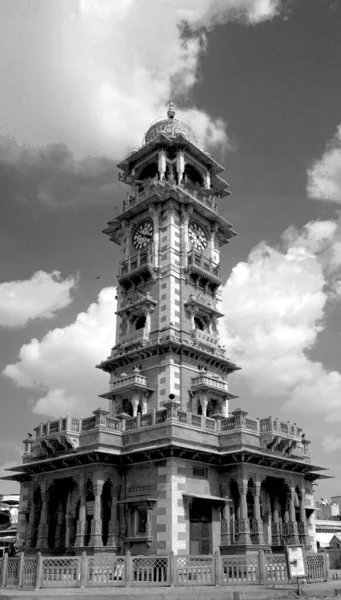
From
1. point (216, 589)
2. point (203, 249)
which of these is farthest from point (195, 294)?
point (216, 589)

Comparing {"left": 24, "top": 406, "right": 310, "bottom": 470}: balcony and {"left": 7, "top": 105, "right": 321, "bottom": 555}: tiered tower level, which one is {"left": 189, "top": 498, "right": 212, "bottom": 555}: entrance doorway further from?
{"left": 24, "top": 406, "right": 310, "bottom": 470}: balcony

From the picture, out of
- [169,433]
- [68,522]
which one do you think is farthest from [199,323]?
[68,522]

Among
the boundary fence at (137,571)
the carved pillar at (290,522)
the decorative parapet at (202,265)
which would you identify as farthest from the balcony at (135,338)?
the boundary fence at (137,571)

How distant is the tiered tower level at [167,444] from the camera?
31016 mm

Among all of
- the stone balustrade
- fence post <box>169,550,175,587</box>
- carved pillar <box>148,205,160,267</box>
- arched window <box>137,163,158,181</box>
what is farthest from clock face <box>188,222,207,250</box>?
fence post <box>169,550,175,587</box>

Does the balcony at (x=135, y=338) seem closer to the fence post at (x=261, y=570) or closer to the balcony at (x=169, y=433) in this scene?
the balcony at (x=169, y=433)

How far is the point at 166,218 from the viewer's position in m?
44.4

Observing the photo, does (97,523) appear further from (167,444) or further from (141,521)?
(167,444)

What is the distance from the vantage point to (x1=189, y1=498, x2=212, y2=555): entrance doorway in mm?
30781

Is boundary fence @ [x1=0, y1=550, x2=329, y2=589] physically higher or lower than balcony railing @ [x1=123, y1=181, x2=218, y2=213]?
lower

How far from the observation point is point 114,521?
31938 mm

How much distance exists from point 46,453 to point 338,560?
20.0 m

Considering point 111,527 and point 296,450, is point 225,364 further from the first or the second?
point 111,527

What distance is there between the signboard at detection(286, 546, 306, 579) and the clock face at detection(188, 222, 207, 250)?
88.2 feet
